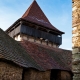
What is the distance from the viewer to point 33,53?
13484 millimetres

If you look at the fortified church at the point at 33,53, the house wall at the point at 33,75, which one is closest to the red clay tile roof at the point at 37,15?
the fortified church at the point at 33,53

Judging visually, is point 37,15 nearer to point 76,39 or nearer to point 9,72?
point 9,72

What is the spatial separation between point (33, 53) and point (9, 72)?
516cm

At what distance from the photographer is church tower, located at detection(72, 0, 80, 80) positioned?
2846 millimetres

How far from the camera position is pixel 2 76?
811cm

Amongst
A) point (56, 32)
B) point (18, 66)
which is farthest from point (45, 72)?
point (56, 32)

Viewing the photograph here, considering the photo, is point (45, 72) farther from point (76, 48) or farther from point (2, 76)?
point (76, 48)

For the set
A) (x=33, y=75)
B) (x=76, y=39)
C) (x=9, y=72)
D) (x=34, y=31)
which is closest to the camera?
(x=76, y=39)

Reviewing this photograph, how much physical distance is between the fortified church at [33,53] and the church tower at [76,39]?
5.48 m

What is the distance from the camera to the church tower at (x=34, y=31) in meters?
19.8

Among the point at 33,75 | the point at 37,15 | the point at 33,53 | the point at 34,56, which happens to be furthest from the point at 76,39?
the point at 37,15

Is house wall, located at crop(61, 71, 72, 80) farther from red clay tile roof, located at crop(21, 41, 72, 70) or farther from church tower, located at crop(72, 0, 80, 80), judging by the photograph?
church tower, located at crop(72, 0, 80, 80)

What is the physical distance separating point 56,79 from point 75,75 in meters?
11.5

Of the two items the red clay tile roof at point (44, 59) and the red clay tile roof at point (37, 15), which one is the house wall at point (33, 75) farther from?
the red clay tile roof at point (37, 15)
